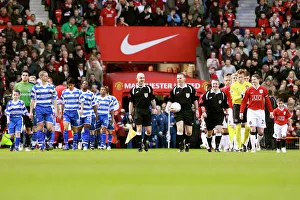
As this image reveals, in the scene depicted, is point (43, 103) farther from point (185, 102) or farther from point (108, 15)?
point (108, 15)

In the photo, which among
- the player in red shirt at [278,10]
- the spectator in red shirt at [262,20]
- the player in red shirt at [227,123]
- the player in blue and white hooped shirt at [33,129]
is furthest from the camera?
the player in red shirt at [278,10]

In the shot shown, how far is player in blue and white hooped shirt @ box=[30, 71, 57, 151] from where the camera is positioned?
2309cm

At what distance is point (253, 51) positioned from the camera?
33.6 meters

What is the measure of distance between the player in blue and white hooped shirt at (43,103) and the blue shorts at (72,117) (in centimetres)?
174

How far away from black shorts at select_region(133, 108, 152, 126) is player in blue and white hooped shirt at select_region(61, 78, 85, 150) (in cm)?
236

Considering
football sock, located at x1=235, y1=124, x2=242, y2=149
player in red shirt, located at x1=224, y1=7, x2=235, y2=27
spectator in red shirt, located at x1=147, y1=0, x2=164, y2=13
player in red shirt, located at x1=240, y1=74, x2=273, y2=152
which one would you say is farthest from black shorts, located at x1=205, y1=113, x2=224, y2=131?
player in red shirt, located at x1=224, y1=7, x2=235, y2=27

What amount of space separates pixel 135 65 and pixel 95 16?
3930mm

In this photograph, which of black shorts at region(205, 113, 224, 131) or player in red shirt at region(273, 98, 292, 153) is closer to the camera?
black shorts at region(205, 113, 224, 131)

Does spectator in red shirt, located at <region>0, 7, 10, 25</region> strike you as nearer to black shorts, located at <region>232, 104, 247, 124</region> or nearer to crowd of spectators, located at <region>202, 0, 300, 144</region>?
crowd of spectators, located at <region>202, 0, 300, 144</region>

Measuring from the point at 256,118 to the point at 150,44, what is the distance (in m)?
12.8

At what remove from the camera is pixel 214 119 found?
75.9ft

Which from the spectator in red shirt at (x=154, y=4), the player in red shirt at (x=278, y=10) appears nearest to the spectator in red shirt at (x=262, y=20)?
the player in red shirt at (x=278, y=10)

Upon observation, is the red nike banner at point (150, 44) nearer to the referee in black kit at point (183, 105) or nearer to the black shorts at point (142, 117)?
the black shorts at point (142, 117)

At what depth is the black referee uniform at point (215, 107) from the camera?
23.1 m
